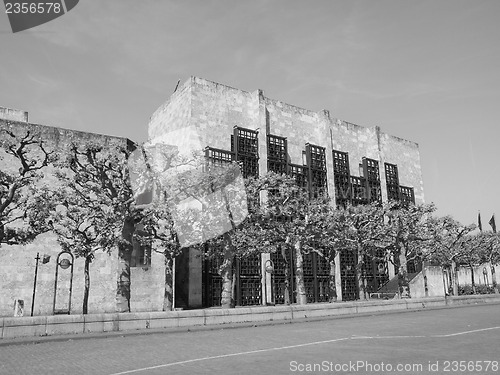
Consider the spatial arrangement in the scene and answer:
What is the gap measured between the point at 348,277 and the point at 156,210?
98.7 ft

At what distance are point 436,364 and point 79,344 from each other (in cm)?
1136

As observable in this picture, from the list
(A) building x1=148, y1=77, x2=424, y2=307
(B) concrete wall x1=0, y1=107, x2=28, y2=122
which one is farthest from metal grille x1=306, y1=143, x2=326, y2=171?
(B) concrete wall x1=0, y1=107, x2=28, y2=122

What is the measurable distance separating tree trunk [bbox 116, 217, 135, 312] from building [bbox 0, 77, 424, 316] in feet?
29.1

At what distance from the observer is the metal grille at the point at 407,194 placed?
55938 millimetres

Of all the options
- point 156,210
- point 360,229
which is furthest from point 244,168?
point 156,210

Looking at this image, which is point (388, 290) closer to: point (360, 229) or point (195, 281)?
point (360, 229)

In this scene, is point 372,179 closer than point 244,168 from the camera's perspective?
No

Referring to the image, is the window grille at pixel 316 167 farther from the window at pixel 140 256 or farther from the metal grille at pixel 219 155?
the window at pixel 140 256

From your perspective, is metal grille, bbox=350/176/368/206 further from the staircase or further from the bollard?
the bollard

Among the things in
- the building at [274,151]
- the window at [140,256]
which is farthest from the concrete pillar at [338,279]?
the window at [140,256]

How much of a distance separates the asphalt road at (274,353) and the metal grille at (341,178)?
31.6m

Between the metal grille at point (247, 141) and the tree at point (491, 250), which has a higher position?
the metal grille at point (247, 141)

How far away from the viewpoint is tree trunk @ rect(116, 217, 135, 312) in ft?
68.3

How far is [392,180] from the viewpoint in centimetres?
5562
